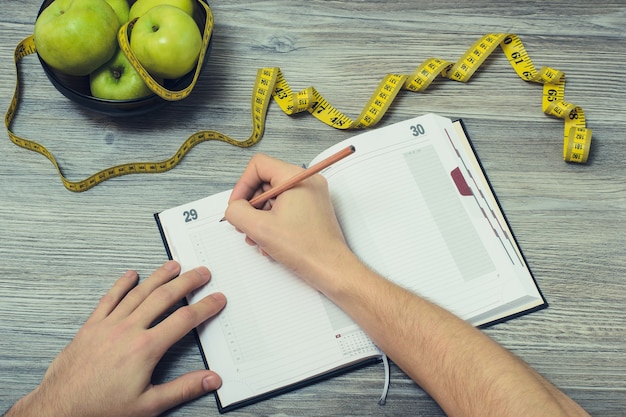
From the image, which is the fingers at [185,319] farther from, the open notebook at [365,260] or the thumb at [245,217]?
the thumb at [245,217]

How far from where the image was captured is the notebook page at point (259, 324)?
1.04 meters

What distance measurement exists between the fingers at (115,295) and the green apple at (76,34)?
40cm

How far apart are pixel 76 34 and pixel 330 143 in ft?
1.74

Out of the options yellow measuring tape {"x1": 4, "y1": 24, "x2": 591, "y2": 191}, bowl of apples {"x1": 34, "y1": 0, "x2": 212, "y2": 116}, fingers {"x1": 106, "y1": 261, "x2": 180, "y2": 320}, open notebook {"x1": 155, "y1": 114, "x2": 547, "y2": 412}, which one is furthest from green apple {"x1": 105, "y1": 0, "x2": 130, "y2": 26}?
fingers {"x1": 106, "y1": 261, "x2": 180, "y2": 320}

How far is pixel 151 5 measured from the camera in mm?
1143

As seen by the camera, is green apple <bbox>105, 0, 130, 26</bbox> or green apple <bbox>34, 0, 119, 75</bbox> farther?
green apple <bbox>105, 0, 130, 26</bbox>

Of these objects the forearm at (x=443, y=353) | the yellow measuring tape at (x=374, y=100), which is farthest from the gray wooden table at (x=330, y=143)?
the forearm at (x=443, y=353)

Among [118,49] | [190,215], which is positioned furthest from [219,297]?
[118,49]

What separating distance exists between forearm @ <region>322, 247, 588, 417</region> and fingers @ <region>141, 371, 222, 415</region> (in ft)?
0.85

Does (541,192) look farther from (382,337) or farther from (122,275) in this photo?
(122,275)

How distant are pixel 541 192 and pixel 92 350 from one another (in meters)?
0.93

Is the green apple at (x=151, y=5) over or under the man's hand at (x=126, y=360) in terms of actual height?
over

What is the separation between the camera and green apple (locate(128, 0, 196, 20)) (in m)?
1.14

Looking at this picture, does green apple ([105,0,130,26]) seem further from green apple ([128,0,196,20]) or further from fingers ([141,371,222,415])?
fingers ([141,371,222,415])
